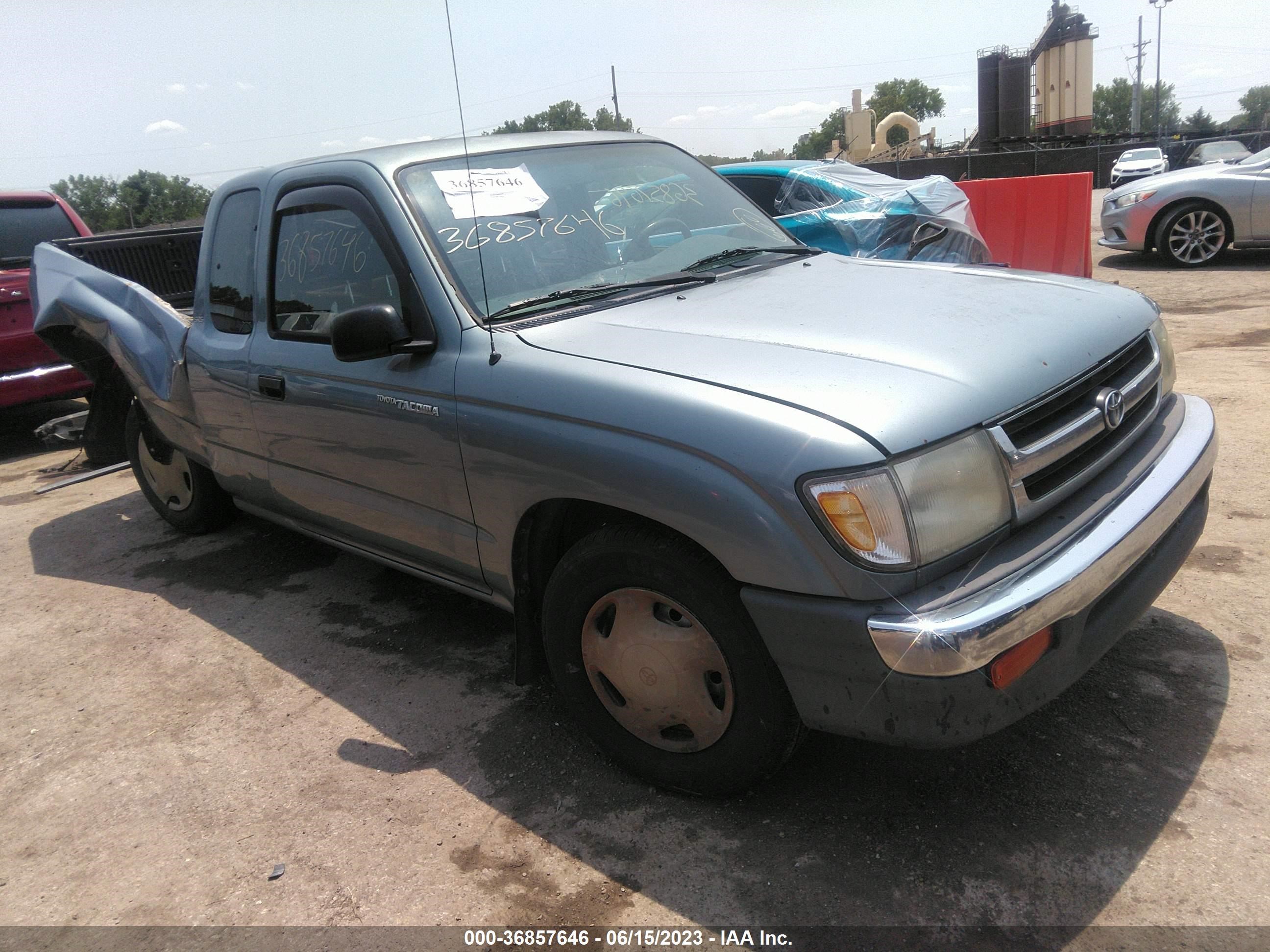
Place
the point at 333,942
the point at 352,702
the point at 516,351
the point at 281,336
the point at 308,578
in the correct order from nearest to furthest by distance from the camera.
→ 1. the point at 333,942
2. the point at 516,351
3. the point at 352,702
4. the point at 281,336
5. the point at 308,578

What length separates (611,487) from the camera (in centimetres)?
234

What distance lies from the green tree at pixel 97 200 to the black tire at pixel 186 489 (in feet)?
160

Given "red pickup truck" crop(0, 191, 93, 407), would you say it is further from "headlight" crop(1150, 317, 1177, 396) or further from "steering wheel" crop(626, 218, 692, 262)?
"headlight" crop(1150, 317, 1177, 396)

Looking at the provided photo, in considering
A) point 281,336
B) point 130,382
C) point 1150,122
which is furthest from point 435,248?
point 1150,122

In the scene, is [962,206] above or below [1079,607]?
above

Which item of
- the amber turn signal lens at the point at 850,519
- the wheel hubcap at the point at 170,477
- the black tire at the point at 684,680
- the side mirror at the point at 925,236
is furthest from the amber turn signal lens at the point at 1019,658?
the side mirror at the point at 925,236

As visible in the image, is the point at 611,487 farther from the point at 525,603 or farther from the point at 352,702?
the point at 352,702

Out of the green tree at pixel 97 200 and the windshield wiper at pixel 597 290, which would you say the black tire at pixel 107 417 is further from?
the green tree at pixel 97 200

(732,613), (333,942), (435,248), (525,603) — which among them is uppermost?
(435,248)

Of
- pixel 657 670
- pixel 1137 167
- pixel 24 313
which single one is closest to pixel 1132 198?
pixel 657 670

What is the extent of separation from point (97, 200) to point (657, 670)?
64235 millimetres

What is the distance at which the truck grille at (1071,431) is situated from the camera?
217 centimetres

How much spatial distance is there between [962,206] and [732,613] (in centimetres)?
565

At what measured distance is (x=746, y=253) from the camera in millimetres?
3453
